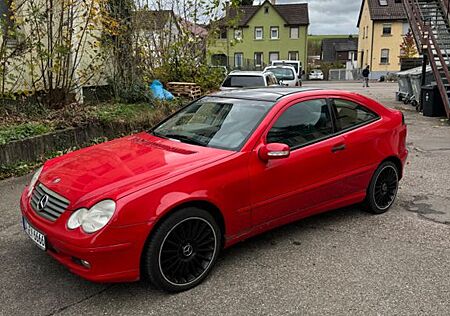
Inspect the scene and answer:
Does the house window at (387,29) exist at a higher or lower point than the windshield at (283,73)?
higher

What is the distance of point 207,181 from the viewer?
3.24m

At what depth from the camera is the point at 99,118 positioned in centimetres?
806

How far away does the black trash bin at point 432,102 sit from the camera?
13.2 m

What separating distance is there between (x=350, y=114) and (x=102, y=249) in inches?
120

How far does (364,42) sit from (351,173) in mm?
53608

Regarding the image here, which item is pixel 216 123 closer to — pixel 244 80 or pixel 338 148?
pixel 338 148

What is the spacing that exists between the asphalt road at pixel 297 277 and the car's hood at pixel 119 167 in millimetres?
793

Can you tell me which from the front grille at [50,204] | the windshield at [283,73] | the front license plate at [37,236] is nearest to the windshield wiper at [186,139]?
the front grille at [50,204]

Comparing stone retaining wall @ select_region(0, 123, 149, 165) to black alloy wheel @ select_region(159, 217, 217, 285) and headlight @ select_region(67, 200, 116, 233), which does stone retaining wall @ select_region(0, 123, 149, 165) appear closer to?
headlight @ select_region(67, 200, 116, 233)

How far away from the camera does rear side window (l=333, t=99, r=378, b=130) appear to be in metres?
4.39

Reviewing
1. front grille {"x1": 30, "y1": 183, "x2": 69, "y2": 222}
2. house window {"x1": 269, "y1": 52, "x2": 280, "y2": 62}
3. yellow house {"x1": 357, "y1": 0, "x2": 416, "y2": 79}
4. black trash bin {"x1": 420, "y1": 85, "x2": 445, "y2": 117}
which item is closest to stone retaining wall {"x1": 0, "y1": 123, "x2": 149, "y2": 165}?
front grille {"x1": 30, "y1": 183, "x2": 69, "y2": 222}

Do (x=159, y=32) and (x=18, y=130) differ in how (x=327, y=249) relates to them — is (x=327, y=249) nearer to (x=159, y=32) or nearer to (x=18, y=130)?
(x=18, y=130)

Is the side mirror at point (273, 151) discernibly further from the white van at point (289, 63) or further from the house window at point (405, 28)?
the house window at point (405, 28)

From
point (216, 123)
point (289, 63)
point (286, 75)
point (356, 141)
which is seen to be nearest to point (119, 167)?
point (216, 123)
